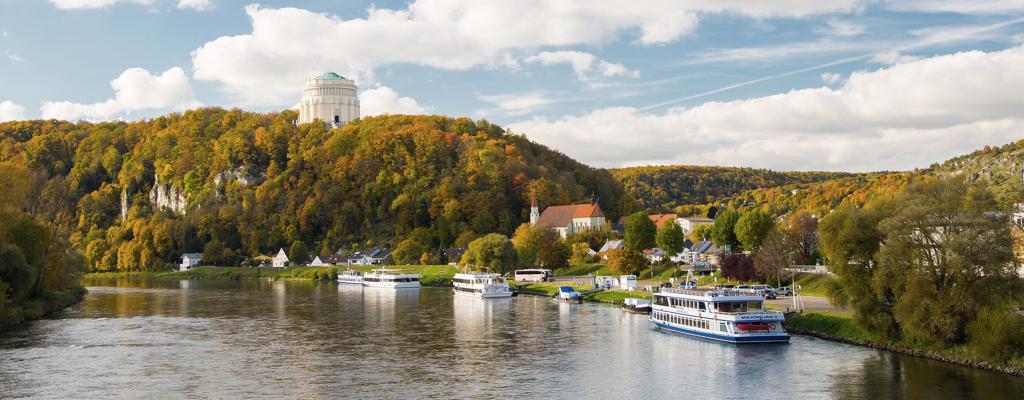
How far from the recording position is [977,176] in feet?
493

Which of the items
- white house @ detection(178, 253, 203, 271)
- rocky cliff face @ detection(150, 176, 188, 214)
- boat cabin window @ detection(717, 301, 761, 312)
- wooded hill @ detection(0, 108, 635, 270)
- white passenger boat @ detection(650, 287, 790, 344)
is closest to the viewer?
white passenger boat @ detection(650, 287, 790, 344)

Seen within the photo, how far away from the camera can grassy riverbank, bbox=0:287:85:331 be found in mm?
54750

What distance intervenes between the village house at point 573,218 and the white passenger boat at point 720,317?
269 ft

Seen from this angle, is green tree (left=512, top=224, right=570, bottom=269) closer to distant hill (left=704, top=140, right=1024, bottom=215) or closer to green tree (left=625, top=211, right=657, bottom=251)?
green tree (left=625, top=211, right=657, bottom=251)

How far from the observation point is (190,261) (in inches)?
6117

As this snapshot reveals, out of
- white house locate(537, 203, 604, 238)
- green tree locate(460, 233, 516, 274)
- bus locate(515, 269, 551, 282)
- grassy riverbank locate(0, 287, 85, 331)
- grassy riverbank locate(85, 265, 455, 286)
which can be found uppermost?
white house locate(537, 203, 604, 238)

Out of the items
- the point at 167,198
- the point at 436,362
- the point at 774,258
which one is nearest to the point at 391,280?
the point at 774,258

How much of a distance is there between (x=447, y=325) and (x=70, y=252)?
41443mm

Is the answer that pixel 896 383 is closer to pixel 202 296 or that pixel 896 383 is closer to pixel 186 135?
pixel 202 296

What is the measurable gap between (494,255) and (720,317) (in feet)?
185

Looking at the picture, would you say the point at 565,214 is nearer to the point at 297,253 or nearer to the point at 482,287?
the point at 297,253

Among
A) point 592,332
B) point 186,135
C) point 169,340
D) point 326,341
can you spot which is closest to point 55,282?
point 169,340


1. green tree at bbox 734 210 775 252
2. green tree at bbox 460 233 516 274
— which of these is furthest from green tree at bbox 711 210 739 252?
green tree at bbox 460 233 516 274

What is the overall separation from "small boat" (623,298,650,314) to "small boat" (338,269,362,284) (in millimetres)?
55470
